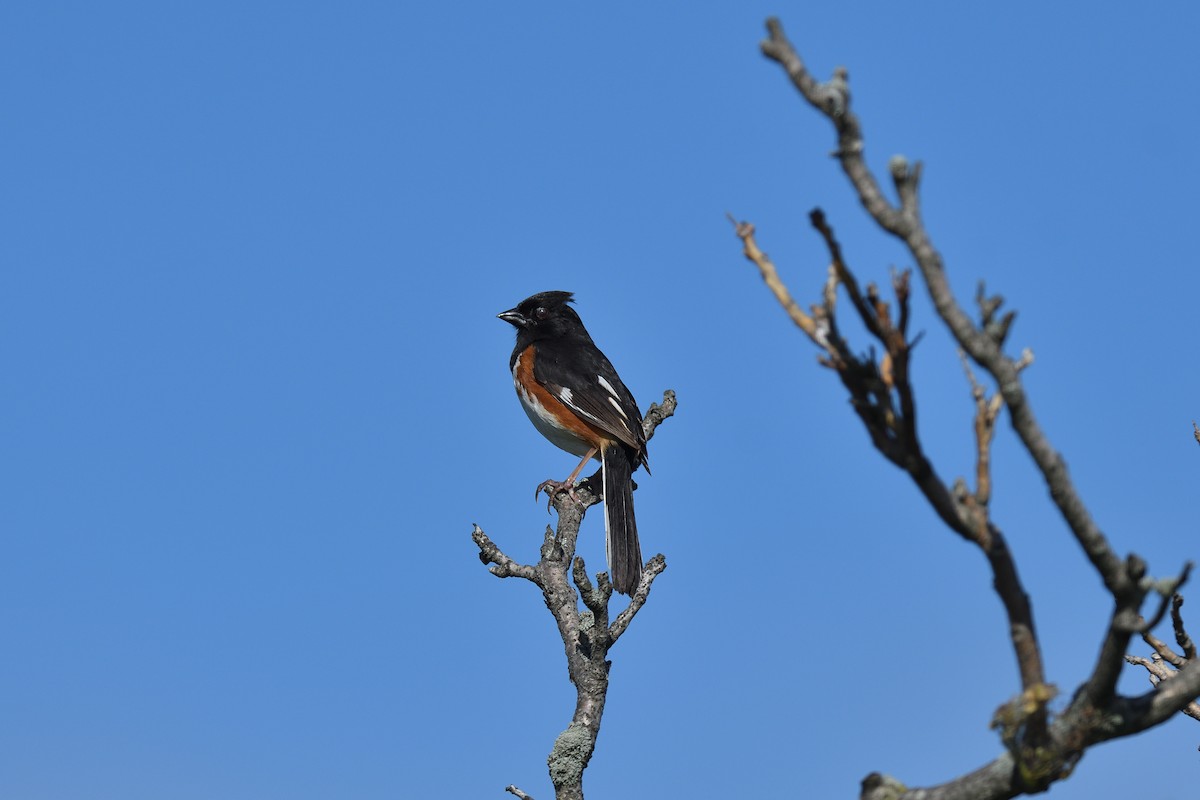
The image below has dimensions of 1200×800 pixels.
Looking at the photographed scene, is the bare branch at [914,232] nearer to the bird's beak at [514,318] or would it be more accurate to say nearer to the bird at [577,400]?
the bird at [577,400]

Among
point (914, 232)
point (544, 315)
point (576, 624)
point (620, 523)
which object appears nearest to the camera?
point (914, 232)

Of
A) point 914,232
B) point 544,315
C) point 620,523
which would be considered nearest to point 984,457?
point 914,232

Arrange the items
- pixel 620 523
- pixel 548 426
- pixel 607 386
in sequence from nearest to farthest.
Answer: pixel 620 523 → pixel 607 386 → pixel 548 426

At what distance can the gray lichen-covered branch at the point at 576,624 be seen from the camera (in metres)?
4.62

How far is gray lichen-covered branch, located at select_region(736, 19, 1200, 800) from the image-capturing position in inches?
83.4

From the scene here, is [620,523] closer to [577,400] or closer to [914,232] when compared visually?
[577,400]

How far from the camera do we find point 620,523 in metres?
6.95

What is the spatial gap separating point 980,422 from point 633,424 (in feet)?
18.5

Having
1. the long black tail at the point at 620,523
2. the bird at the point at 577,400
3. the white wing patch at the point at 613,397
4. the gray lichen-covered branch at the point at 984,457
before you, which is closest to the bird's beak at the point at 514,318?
the bird at the point at 577,400

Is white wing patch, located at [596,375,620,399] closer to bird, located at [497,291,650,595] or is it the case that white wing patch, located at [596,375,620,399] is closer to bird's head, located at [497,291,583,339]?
bird, located at [497,291,650,595]

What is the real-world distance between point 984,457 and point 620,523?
15.5 ft

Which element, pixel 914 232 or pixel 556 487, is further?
pixel 556 487

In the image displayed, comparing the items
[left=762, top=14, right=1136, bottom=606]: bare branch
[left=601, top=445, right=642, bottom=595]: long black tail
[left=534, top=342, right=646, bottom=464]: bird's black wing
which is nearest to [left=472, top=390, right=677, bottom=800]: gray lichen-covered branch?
[left=601, top=445, right=642, bottom=595]: long black tail

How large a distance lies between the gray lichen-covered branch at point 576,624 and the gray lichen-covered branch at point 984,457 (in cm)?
230
